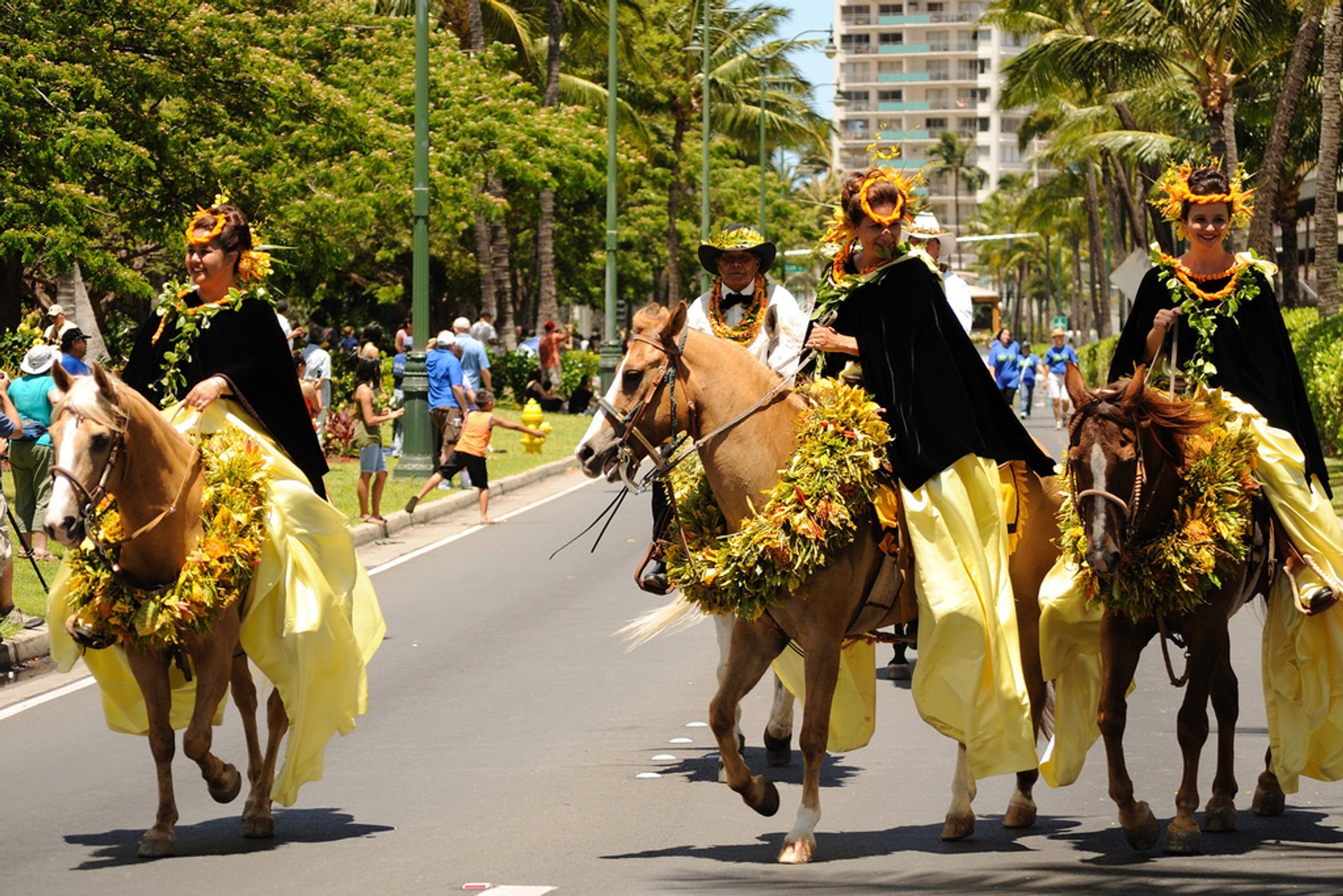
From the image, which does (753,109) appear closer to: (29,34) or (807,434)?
(29,34)

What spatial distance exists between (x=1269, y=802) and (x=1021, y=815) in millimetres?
1135

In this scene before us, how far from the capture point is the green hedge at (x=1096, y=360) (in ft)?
167

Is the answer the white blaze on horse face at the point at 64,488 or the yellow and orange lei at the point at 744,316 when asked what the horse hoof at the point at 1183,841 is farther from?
the white blaze on horse face at the point at 64,488

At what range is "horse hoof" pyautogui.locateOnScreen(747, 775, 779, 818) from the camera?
7.75 m

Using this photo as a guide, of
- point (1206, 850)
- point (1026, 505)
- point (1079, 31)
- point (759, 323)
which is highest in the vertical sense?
point (1079, 31)

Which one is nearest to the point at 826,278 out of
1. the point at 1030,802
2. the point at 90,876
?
the point at 1030,802

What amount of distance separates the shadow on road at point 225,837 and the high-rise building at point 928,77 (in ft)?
527

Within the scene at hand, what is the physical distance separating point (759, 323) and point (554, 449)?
23563 mm

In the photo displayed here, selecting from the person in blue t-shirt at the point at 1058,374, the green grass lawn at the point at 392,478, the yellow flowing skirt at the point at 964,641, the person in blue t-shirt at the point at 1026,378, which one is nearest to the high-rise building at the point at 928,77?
the person in blue t-shirt at the point at 1026,378

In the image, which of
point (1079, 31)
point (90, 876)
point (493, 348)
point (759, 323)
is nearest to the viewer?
point (90, 876)

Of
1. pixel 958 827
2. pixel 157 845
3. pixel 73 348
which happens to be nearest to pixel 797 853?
pixel 958 827

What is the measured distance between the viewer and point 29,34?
22281 mm

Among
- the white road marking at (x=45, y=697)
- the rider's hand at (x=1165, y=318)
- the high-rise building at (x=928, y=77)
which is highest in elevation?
the high-rise building at (x=928, y=77)

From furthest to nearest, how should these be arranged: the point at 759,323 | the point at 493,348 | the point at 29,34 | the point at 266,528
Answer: the point at 493,348
the point at 29,34
the point at 759,323
the point at 266,528
